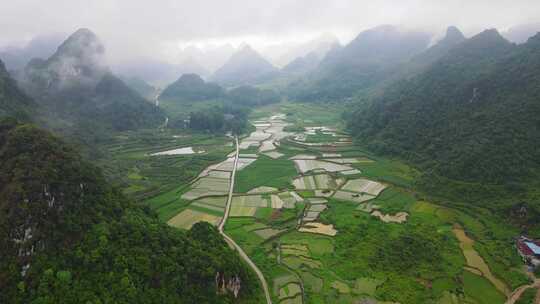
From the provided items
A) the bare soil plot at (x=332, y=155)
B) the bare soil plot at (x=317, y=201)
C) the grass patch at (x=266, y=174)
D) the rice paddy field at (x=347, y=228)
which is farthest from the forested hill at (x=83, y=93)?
the bare soil plot at (x=317, y=201)

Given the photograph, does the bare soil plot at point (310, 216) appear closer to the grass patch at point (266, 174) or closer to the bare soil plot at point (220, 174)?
the grass patch at point (266, 174)

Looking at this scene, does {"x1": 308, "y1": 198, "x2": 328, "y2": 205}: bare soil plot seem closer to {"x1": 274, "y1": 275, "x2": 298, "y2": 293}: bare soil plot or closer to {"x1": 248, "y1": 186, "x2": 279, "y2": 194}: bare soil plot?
{"x1": 248, "y1": 186, "x2": 279, "y2": 194}: bare soil plot

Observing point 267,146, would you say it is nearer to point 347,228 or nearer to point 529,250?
point 347,228

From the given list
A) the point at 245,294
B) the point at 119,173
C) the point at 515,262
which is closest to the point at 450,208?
the point at 515,262

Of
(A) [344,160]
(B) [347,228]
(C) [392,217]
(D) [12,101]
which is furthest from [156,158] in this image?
(C) [392,217]

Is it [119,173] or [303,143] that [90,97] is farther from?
[303,143]

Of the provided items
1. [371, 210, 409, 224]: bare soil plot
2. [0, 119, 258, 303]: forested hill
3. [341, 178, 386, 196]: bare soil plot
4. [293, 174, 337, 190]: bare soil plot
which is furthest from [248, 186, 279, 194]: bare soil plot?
[0, 119, 258, 303]: forested hill
